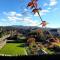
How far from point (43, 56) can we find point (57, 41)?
4759mm

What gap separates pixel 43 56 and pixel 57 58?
893 millimetres

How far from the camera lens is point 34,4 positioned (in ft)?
20.0

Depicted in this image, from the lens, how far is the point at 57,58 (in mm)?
12648

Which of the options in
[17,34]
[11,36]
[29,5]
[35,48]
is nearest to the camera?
[29,5]

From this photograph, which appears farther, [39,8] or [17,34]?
[17,34]

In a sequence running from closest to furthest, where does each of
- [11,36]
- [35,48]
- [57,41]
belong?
[57,41]
[35,48]
[11,36]

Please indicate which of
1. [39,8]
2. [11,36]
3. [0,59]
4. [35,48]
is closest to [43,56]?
[0,59]

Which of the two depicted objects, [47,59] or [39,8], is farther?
[47,59]

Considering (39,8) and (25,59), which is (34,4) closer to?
(39,8)

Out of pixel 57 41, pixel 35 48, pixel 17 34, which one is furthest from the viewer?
pixel 17 34

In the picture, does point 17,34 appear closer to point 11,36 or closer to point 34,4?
point 11,36

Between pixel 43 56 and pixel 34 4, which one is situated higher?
pixel 34 4

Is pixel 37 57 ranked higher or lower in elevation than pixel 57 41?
lower

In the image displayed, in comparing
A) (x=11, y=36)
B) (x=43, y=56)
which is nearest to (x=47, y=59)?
(x=43, y=56)
